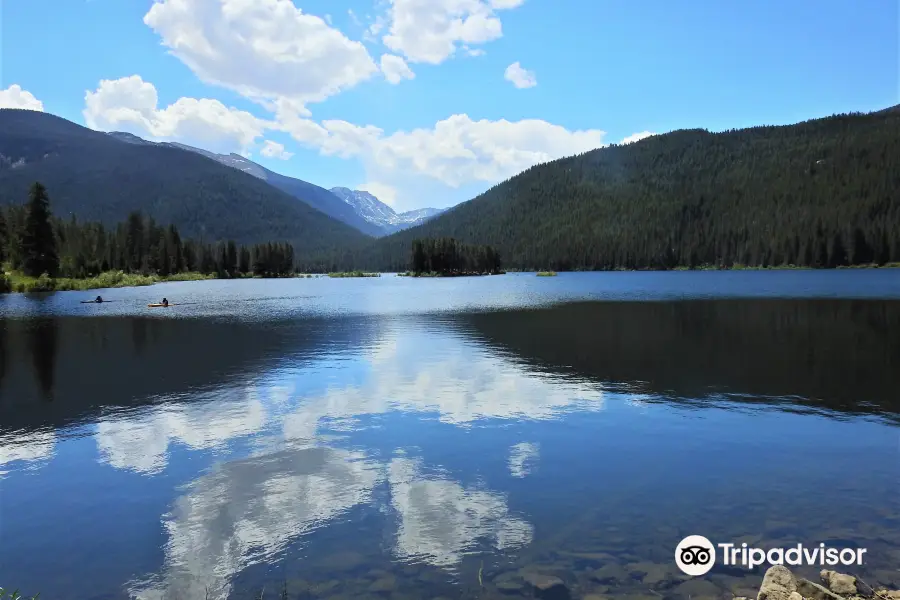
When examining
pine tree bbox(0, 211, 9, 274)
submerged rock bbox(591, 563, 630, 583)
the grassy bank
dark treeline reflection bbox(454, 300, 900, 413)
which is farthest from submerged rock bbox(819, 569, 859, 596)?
the grassy bank

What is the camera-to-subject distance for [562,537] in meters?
14.3

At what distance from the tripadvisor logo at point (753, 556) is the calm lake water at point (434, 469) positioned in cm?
30

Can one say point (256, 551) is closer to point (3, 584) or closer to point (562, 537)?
point (3, 584)

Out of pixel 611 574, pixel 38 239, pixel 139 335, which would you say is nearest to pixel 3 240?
pixel 38 239

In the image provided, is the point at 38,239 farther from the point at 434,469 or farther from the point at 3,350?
the point at 434,469

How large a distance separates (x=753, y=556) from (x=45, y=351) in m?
54.7

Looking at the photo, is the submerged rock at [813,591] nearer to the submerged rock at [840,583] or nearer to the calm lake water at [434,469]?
the submerged rock at [840,583]

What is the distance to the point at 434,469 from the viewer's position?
19.6 m

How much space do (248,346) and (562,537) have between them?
142 ft

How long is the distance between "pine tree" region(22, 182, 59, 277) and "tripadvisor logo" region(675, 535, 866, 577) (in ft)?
556

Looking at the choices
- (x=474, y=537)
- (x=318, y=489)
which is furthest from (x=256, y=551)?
(x=474, y=537)

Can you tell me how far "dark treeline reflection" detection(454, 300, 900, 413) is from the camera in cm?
3247

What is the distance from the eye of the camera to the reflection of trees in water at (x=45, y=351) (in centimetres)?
3594

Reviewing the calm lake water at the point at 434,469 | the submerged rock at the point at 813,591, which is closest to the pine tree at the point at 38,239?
the calm lake water at the point at 434,469
